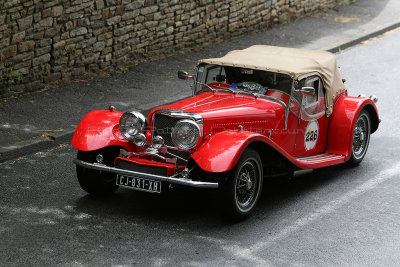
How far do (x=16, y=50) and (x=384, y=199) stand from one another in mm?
6240

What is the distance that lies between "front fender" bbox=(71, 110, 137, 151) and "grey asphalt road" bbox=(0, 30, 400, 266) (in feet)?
2.14

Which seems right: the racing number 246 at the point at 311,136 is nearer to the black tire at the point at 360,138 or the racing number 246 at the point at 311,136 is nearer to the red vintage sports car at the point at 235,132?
the red vintage sports car at the point at 235,132

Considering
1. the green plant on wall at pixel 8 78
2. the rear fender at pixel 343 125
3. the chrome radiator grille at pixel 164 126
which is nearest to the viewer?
the chrome radiator grille at pixel 164 126

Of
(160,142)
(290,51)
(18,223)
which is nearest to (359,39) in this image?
(290,51)

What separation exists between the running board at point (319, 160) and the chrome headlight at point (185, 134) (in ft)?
4.52

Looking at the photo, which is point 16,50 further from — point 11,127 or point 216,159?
point 216,159

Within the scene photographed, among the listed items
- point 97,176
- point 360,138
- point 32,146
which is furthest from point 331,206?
point 32,146

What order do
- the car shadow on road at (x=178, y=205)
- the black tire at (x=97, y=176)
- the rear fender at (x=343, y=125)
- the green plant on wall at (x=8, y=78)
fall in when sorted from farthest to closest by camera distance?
the green plant on wall at (x=8, y=78) → the rear fender at (x=343, y=125) → the black tire at (x=97, y=176) → the car shadow on road at (x=178, y=205)

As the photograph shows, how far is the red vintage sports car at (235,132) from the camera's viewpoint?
267 inches

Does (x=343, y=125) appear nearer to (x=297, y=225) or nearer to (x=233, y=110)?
(x=233, y=110)

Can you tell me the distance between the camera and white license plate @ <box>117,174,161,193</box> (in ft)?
22.1

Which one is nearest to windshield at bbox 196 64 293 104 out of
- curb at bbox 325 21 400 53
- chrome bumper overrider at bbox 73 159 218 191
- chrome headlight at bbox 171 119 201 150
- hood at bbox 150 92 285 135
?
hood at bbox 150 92 285 135

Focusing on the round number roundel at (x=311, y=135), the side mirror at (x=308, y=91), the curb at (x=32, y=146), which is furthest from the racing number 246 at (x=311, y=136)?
the curb at (x=32, y=146)

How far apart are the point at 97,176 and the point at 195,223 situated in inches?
49.3
